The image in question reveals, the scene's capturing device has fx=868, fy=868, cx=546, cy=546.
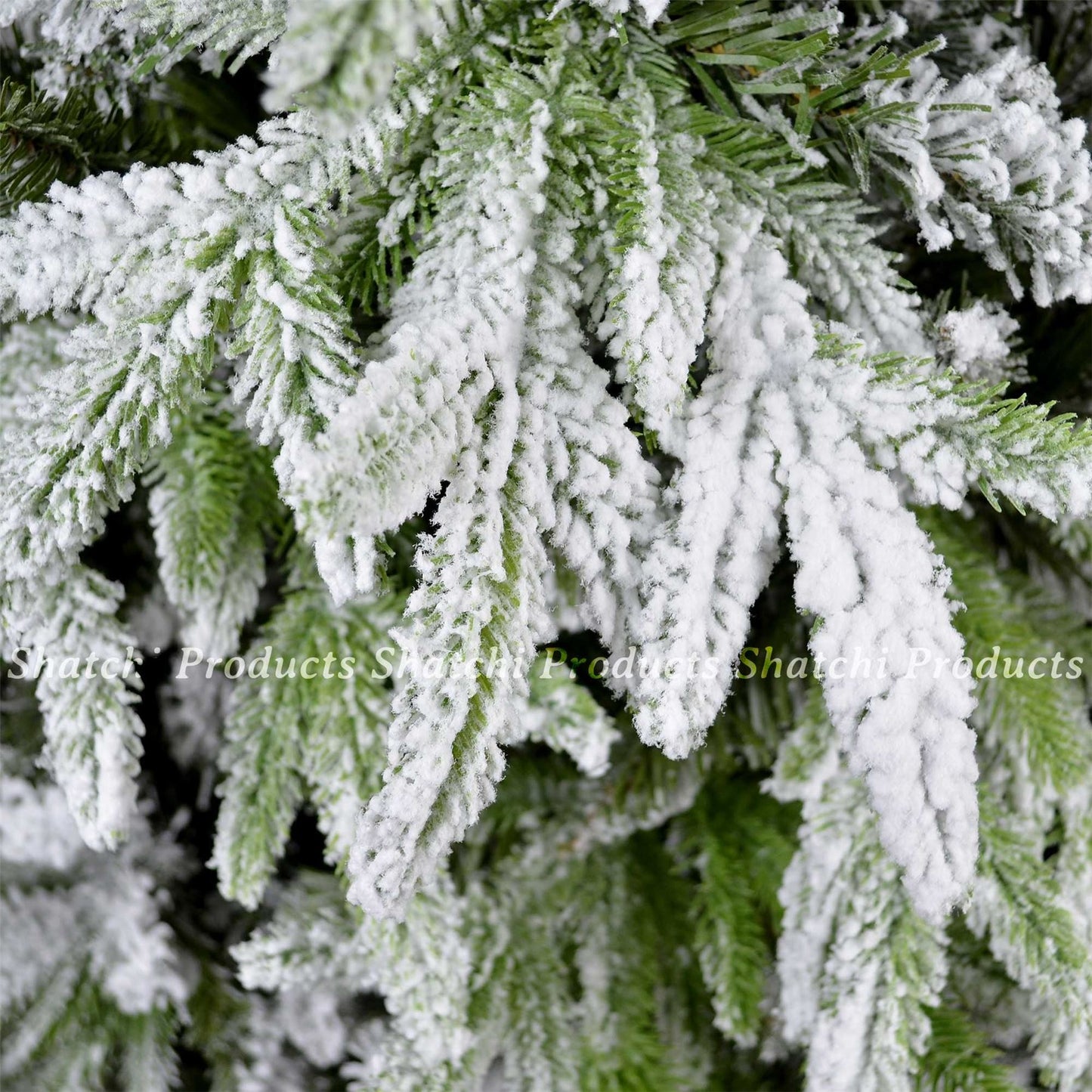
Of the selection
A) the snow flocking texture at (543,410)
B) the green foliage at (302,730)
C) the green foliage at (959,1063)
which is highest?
the snow flocking texture at (543,410)

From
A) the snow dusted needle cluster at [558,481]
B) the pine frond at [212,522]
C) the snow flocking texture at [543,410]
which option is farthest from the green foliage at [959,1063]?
the pine frond at [212,522]

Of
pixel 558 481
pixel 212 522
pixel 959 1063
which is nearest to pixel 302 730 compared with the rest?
pixel 212 522

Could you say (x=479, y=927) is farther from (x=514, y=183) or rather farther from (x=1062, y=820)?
(x=514, y=183)

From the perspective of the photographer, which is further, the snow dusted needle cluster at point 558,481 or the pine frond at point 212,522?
the pine frond at point 212,522

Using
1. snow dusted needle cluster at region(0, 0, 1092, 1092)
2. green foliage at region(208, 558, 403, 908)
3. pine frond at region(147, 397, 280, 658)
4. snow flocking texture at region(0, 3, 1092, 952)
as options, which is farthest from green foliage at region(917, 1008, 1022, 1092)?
→ pine frond at region(147, 397, 280, 658)

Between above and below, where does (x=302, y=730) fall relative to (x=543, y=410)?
below

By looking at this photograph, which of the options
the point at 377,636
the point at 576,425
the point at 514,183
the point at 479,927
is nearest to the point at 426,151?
the point at 514,183

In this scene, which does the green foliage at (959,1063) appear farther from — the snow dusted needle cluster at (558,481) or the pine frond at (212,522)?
the pine frond at (212,522)

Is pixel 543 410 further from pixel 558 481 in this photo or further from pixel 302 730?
pixel 302 730

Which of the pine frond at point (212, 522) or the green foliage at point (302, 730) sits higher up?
the pine frond at point (212, 522)
